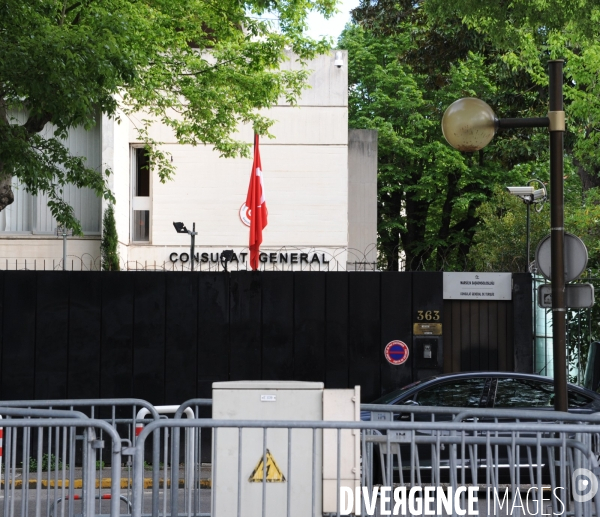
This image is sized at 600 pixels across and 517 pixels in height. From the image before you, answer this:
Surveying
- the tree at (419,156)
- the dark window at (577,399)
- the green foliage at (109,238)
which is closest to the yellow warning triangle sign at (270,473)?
the dark window at (577,399)

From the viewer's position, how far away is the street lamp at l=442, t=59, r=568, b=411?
8906 millimetres

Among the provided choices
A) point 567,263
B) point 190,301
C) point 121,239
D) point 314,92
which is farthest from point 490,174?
point 567,263

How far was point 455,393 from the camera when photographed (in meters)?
12.1

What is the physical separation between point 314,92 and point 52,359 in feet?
58.2

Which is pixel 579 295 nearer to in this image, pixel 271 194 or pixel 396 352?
pixel 396 352

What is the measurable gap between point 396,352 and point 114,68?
5.99m

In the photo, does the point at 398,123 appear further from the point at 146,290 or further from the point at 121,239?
the point at 146,290

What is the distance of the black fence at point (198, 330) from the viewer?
14.5 metres

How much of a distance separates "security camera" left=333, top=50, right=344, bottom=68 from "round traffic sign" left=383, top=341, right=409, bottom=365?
1722 cm

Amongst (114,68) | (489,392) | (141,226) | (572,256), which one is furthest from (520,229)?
(572,256)

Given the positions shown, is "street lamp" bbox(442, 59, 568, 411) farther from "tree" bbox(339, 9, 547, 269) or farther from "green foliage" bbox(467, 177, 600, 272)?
"tree" bbox(339, 9, 547, 269)

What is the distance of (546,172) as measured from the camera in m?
37.6

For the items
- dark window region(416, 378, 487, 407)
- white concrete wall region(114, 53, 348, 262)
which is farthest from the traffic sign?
white concrete wall region(114, 53, 348, 262)

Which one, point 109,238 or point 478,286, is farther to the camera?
point 109,238
